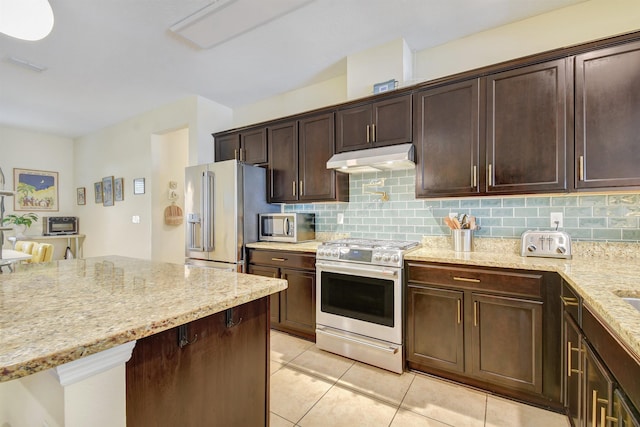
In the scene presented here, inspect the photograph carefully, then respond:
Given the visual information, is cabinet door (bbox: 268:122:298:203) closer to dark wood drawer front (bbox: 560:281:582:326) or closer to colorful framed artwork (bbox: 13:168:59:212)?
dark wood drawer front (bbox: 560:281:582:326)

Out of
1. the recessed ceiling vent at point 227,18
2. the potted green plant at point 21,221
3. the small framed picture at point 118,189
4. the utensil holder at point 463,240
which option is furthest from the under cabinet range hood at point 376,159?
the potted green plant at point 21,221

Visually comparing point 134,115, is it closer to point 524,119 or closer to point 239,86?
point 239,86

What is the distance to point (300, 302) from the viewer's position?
9.11 ft

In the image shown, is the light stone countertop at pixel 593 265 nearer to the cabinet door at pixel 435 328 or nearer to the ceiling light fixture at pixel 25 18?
the cabinet door at pixel 435 328

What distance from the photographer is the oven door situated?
221 cm

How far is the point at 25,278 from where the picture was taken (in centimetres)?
130

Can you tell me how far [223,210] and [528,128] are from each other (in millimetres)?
2820

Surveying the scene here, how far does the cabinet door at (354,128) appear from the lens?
271 centimetres

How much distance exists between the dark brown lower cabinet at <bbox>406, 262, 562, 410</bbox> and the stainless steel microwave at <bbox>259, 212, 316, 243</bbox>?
132 centimetres

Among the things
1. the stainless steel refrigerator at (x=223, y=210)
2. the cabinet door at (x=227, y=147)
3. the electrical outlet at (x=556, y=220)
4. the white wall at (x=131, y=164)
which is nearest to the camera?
the electrical outlet at (x=556, y=220)

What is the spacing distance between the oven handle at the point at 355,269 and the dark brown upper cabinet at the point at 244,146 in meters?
1.57

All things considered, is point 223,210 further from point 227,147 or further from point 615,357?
point 615,357

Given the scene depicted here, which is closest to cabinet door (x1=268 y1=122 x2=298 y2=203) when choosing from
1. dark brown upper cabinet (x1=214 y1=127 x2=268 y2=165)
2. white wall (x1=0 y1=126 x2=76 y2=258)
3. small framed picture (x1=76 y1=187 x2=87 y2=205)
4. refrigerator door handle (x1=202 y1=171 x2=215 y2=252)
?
dark brown upper cabinet (x1=214 y1=127 x2=268 y2=165)

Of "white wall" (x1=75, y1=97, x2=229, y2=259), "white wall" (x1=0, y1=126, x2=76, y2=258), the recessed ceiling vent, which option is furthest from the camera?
"white wall" (x1=0, y1=126, x2=76, y2=258)
